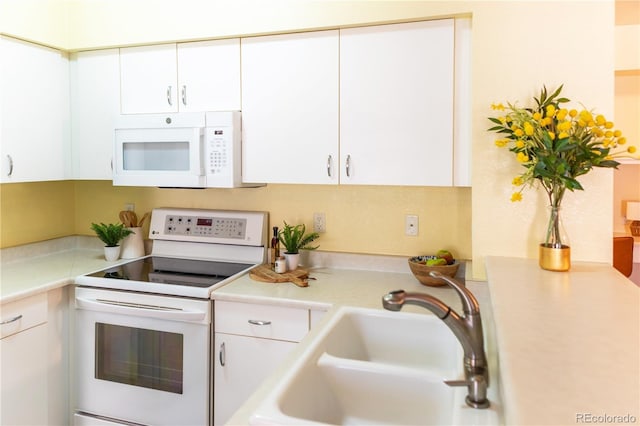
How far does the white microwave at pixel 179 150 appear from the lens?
7.86ft

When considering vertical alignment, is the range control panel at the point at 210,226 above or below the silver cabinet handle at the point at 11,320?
above

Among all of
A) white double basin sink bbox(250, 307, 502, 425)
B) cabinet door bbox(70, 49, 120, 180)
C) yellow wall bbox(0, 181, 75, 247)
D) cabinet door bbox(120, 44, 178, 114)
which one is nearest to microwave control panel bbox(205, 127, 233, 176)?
cabinet door bbox(120, 44, 178, 114)

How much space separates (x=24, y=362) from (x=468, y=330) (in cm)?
198

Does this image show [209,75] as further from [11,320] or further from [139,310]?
[11,320]

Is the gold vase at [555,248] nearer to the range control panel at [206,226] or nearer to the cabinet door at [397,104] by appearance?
the cabinet door at [397,104]

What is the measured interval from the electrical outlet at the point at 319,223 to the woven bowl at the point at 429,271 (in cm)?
54

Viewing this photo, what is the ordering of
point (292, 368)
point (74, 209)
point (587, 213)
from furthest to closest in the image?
point (74, 209) → point (587, 213) → point (292, 368)

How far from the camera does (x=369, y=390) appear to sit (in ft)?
4.44

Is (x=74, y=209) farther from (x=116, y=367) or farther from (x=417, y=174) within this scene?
(x=417, y=174)

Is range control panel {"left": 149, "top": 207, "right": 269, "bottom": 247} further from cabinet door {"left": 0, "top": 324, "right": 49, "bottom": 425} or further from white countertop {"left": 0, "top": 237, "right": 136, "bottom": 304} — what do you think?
cabinet door {"left": 0, "top": 324, "right": 49, "bottom": 425}

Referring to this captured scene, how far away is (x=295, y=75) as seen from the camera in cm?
232

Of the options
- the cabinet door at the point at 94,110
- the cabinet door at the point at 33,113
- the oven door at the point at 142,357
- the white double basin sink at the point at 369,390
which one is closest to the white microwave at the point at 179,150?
the cabinet door at the point at 94,110

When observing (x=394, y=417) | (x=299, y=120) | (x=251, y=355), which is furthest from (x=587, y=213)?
(x=251, y=355)

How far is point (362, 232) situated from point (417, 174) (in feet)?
1.83
